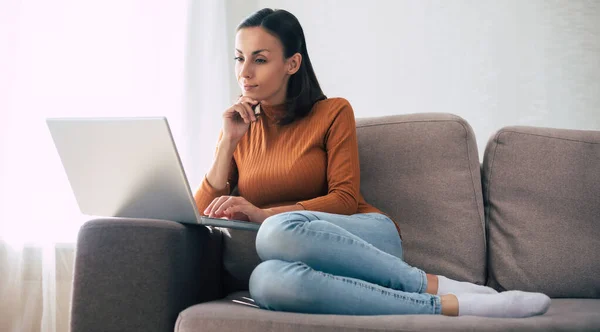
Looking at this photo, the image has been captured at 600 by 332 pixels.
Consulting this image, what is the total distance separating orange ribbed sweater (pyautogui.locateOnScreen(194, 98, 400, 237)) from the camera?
1796 mm

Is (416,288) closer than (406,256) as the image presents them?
Yes

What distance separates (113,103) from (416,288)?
5.52 ft

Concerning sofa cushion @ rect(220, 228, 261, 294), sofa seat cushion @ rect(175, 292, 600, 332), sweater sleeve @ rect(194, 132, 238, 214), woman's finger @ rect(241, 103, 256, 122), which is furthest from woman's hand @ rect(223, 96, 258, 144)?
sofa seat cushion @ rect(175, 292, 600, 332)

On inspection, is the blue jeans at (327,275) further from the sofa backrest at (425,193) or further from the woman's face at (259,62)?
the woman's face at (259,62)

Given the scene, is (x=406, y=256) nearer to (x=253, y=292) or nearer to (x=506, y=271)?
(x=506, y=271)

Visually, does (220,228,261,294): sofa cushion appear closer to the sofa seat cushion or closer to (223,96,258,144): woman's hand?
(223,96,258,144): woman's hand

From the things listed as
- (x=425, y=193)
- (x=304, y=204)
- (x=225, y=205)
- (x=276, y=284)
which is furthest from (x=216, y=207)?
(x=425, y=193)

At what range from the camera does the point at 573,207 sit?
6.11 ft

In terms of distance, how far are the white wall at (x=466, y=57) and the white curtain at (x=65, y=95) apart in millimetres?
522

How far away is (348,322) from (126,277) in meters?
0.48

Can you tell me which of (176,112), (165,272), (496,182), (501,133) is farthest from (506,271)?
(176,112)

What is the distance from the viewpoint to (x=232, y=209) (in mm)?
1613

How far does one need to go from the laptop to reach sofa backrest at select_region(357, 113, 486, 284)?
0.51 meters

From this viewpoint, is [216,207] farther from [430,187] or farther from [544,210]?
[544,210]
